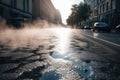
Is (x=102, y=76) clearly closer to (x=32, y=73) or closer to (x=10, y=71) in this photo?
(x=32, y=73)

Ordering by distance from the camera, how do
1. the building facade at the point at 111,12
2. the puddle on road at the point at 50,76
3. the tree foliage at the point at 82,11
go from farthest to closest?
the tree foliage at the point at 82,11, the building facade at the point at 111,12, the puddle on road at the point at 50,76

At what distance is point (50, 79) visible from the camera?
3.34 meters

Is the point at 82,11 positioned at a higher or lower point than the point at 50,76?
higher

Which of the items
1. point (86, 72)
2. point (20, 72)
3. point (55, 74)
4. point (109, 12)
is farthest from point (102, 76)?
point (109, 12)

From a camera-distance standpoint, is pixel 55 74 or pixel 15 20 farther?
pixel 15 20

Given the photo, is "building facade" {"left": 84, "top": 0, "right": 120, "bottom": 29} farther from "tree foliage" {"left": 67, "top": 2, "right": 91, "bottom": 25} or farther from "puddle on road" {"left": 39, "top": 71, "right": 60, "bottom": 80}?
"puddle on road" {"left": 39, "top": 71, "right": 60, "bottom": 80}

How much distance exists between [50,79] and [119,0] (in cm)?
4148

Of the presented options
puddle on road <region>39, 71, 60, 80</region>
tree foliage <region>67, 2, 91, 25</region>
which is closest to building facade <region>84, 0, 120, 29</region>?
tree foliage <region>67, 2, 91, 25</region>

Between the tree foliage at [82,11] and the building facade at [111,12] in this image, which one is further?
the tree foliage at [82,11]

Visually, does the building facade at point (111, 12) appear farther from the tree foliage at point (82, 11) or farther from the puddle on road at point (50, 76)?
the puddle on road at point (50, 76)

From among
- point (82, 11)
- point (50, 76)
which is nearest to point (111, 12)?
point (82, 11)

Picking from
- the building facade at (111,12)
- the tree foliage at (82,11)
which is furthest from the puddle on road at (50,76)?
the tree foliage at (82,11)

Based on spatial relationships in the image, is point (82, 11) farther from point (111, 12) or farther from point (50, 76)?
point (50, 76)

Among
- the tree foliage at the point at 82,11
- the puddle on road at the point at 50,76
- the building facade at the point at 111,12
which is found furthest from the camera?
the tree foliage at the point at 82,11
